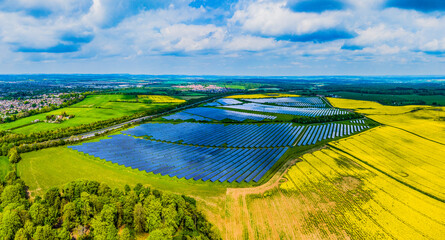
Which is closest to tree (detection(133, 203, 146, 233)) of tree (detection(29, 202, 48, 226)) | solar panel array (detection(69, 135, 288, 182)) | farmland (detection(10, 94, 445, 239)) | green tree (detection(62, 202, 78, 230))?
green tree (detection(62, 202, 78, 230))

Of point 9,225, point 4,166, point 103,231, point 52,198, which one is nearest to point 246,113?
point 52,198

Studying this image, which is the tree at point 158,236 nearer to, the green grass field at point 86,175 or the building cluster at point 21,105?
the green grass field at point 86,175

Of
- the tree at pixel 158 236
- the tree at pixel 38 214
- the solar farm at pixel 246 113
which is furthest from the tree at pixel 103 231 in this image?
the solar farm at pixel 246 113

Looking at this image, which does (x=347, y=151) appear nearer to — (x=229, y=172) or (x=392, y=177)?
(x=392, y=177)

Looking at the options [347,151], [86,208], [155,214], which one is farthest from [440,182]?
[86,208]

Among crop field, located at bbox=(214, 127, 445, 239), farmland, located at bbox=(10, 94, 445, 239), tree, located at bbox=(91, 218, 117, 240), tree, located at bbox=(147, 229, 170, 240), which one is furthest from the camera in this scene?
farmland, located at bbox=(10, 94, 445, 239)

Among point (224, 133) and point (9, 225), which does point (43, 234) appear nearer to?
point (9, 225)

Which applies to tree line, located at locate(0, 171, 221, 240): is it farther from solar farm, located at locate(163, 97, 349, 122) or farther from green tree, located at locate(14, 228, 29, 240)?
solar farm, located at locate(163, 97, 349, 122)
